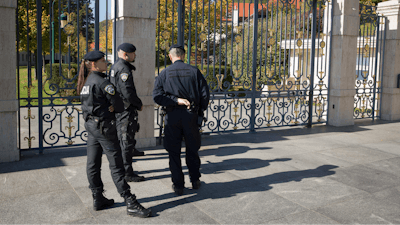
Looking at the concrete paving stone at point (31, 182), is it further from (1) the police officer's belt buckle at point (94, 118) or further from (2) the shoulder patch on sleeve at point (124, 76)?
(2) the shoulder patch on sleeve at point (124, 76)

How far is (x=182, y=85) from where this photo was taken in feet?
15.2

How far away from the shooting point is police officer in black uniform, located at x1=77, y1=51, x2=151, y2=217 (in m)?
3.86

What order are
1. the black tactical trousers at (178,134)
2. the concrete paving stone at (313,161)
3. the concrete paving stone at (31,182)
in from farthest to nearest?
the concrete paving stone at (313,161) < the concrete paving stone at (31,182) < the black tactical trousers at (178,134)

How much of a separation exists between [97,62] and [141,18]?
3200 mm

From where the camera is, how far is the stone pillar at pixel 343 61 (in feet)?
32.0

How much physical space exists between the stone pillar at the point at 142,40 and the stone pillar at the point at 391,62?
7.38m

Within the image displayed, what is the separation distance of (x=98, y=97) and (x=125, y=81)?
970mm

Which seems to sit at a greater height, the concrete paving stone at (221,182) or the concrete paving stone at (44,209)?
the concrete paving stone at (221,182)

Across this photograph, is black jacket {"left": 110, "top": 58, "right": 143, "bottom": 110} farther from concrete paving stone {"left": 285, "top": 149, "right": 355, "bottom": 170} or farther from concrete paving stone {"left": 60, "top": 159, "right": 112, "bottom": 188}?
concrete paving stone {"left": 285, "top": 149, "right": 355, "bottom": 170}

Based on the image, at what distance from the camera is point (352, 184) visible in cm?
520

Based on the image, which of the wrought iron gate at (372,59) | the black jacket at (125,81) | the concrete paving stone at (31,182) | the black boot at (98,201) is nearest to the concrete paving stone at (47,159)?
the concrete paving stone at (31,182)

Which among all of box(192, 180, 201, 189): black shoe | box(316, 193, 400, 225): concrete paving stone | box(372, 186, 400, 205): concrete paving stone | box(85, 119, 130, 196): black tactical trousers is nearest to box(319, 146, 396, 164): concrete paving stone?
box(372, 186, 400, 205): concrete paving stone

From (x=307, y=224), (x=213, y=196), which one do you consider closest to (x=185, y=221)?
(x=213, y=196)

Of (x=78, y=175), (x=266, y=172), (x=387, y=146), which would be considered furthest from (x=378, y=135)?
(x=78, y=175)
